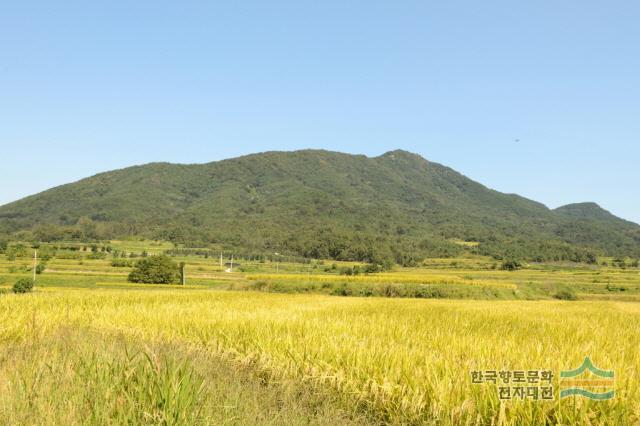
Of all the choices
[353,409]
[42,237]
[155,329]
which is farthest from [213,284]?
[42,237]

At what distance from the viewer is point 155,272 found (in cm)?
6050

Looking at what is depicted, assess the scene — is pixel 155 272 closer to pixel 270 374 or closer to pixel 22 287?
pixel 22 287

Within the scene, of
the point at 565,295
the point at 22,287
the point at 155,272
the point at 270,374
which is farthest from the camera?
the point at 155,272

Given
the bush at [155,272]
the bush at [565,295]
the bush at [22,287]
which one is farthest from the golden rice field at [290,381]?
the bush at [155,272]

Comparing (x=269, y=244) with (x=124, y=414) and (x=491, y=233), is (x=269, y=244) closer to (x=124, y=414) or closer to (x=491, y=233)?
(x=491, y=233)

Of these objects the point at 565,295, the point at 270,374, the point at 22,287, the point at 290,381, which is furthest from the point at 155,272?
the point at 290,381

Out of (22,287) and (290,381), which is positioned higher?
(290,381)

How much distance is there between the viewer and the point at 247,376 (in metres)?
7.36

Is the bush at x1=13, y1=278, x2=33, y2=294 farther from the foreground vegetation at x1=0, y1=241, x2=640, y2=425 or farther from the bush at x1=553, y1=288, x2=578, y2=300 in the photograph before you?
the bush at x1=553, y1=288, x2=578, y2=300

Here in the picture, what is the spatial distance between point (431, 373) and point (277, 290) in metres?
43.0

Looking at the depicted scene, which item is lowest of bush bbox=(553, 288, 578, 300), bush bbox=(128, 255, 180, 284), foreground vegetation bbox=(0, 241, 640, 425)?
bush bbox=(553, 288, 578, 300)

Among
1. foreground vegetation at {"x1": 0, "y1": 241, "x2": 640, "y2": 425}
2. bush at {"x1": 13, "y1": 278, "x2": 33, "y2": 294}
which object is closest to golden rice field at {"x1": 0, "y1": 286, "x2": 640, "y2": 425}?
foreground vegetation at {"x1": 0, "y1": 241, "x2": 640, "y2": 425}

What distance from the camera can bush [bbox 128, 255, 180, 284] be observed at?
59.8m

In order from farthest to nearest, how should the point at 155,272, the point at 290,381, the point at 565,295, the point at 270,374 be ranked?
the point at 155,272, the point at 565,295, the point at 270,374, the point at 290,381
